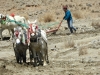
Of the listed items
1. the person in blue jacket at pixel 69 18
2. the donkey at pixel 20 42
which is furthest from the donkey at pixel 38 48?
the person in blue jacket at pixel 69 18

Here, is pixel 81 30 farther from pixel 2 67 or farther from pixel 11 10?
pixel 11 10

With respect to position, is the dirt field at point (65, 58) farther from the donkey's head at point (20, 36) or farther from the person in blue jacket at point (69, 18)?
the donkey's head at point (20, 36)

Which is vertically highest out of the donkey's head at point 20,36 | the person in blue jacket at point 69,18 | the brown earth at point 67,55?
the donkey's head at point 20,36

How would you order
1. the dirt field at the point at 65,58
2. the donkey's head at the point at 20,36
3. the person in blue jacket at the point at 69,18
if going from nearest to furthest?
the dirt field at the point at 65,58 < the donkey's head at the point at 20,36 < the person in blue jacket at the point at 69,18

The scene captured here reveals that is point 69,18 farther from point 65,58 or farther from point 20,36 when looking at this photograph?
point 20,36

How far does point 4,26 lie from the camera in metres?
24.4

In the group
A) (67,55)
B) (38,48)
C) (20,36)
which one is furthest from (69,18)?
(38,48)

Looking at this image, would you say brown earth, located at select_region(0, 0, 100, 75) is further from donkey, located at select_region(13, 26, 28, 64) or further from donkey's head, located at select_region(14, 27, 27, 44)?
donkey's head, located at select_region(14, 27, 27, 44)

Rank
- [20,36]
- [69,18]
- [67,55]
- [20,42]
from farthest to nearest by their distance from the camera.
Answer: [69,18] < [67,55] < [20,42] < [20,36]

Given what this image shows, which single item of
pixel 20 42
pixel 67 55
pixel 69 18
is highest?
pixel 20 42

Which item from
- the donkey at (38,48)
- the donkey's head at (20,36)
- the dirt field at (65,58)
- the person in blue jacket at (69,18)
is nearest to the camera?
the dirt field at (65,58)

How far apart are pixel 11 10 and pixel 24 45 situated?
2978 centimetres

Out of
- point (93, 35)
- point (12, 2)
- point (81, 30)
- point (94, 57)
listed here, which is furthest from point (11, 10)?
point (94, 57)

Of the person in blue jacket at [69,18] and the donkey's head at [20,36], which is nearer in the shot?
the donkey's head at [20,36]
